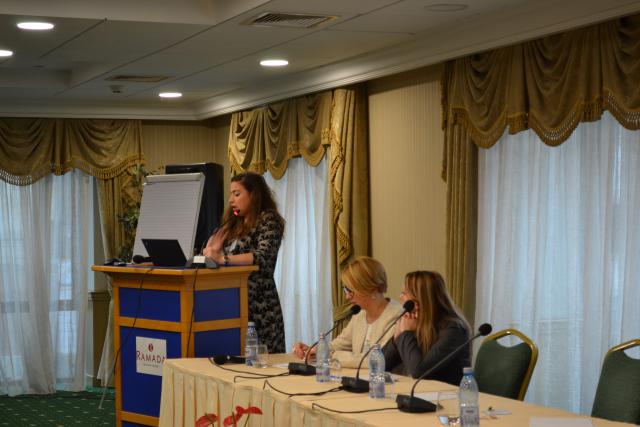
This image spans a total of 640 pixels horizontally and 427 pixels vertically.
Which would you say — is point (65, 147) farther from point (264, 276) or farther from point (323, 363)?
point (323, 363)

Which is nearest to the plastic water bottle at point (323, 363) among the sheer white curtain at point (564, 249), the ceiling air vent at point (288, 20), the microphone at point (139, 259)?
the microphone at point (139, 259)

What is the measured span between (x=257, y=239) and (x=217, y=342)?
2.11 ft

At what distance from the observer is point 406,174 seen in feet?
22.4

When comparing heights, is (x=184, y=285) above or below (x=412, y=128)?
below

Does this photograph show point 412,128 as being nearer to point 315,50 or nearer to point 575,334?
point 315,50

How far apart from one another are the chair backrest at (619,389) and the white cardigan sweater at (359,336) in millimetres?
1172

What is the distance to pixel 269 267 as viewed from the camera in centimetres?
541

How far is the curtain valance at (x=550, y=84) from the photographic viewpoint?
488 centimetres

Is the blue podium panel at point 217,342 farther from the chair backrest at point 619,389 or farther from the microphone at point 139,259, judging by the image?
the chair backrest at point 619,389

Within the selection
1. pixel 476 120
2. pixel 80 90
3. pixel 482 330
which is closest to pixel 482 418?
pixel 482 330

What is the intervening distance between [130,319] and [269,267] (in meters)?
0.83

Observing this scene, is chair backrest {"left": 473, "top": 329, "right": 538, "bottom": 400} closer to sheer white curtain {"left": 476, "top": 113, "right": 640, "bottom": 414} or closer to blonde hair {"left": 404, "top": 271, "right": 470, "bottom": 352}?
blonde hair {"left": 404, "top": 271, "right": 470, "bottom": 352}

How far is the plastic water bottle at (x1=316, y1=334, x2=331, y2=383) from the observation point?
169 inches

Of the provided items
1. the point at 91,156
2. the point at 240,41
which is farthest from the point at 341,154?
the point at 91,156
